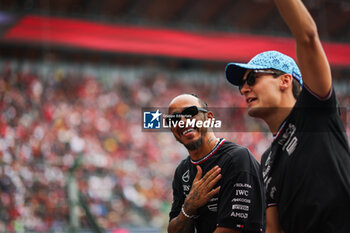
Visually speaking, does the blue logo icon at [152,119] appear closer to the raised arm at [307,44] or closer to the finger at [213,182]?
the finger at [213,182]

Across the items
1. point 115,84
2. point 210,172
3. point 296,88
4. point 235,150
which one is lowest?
point 210,172

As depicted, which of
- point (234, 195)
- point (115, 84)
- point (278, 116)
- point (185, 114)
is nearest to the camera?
point (278, 116)

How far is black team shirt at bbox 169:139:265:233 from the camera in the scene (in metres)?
2.30

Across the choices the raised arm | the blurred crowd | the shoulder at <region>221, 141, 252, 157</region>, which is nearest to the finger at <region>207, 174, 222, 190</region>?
the shoulder at <region>221, 141, 252, 157</region>

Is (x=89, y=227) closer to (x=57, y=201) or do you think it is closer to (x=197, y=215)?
(x=57, y=201)

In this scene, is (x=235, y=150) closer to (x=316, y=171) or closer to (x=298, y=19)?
(x=316, y=171)

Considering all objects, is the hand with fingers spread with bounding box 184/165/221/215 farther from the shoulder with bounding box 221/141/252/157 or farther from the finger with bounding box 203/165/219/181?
the shoulder with bounding box 221/141/252/157

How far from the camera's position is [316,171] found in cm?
172

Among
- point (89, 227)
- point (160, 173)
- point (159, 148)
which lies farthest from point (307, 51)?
point (159, 148)

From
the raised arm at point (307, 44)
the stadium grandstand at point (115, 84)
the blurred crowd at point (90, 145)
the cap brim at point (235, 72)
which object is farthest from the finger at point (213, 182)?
the stadium grandstand at point (115, 84)

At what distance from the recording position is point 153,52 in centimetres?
1466

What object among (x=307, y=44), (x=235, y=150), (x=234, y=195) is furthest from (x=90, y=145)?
(x=307, y=44)

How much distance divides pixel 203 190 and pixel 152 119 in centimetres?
42

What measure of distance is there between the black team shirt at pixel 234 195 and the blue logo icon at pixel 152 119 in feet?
0.99
